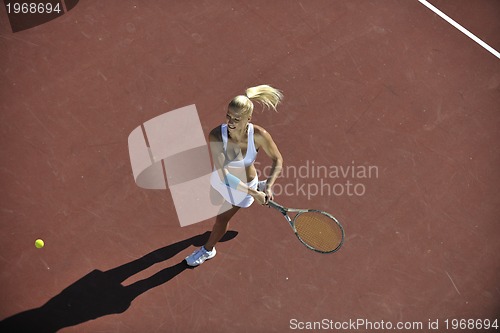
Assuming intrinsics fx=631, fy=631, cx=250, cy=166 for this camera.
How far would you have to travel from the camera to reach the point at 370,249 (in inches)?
320

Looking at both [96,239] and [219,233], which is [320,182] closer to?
[219,233]

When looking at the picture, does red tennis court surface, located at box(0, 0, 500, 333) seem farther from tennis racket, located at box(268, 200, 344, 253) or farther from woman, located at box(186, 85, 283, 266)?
woman, located at box(186, 85, 283, 266)

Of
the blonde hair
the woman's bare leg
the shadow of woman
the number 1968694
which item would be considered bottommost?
the shadow of woman

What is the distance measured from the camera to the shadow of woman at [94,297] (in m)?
7.65

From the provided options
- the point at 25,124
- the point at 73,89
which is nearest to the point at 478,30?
the point at 73,89

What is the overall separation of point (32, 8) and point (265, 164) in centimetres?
415

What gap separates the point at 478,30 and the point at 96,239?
20.3ft

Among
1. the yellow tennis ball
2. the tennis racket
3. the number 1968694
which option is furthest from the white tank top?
the number 1968694

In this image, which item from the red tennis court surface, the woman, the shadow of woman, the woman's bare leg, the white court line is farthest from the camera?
the white court line

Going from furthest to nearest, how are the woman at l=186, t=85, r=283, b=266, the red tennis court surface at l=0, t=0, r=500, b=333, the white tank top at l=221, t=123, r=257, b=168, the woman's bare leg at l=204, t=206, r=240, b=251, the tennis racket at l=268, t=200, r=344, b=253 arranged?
the red tennis court surface at l=0, t=0, r=500, b=333
the woman's bare leg at l=204, t=206, r=240, b=251
the tennis racket at l=268, t=200, r=344, b=253
the white tank top at l=221, t=123, r=257, b=168
the woman at l=186, t=85, r=283, b=266

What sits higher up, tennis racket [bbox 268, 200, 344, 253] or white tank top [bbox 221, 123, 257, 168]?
white tank top [bbox 221, 123, 257, 168]

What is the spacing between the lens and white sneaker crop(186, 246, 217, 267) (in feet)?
25.9

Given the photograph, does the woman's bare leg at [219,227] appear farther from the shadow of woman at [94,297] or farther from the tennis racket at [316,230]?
the tennis racket at [316,230]

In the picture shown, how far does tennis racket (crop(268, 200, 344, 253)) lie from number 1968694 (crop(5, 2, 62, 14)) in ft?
15.1
